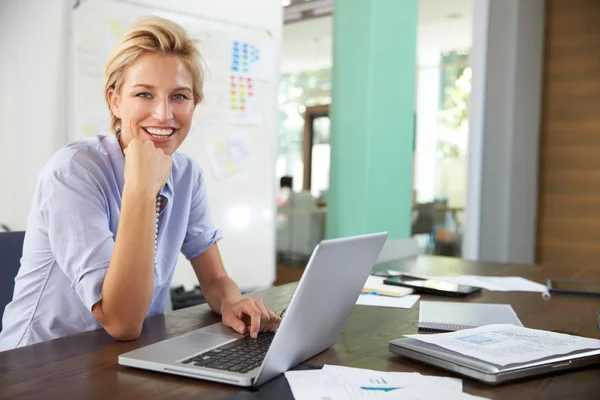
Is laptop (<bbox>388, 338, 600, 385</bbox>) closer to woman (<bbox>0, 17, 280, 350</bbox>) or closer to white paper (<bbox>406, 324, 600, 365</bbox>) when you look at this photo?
white paper (<bbox>406, 324, 600, 365</bbox>)

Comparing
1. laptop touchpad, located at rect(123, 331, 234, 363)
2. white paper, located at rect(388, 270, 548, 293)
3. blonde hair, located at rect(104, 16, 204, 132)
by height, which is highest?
blonde hair, located at rect(104, 16, 204, 132)

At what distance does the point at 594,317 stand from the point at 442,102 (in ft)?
20.3

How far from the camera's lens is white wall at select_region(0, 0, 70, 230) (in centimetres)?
237

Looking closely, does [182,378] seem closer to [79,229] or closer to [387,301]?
[79,229]

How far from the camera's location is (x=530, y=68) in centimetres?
456

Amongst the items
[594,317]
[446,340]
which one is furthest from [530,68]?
[446,340]

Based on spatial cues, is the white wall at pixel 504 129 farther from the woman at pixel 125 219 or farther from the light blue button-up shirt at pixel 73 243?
the light blue button-up shirt at pixel 73 243

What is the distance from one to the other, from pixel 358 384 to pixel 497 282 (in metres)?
1.20

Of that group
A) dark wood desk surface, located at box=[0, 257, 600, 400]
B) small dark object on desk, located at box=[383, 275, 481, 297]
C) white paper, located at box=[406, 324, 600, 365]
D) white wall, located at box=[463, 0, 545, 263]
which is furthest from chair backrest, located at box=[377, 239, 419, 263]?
white wall, located at box=[463, 0, 545, 263]

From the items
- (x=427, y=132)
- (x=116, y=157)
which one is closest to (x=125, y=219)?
(x=116, y=157)

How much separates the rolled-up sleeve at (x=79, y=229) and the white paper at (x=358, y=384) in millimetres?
458

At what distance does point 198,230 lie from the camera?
1.60 m

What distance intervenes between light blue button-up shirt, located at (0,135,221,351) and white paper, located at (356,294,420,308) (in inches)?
18.9

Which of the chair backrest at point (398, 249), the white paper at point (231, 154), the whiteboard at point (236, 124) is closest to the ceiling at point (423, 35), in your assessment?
the whiteboard at point (236, 124)
